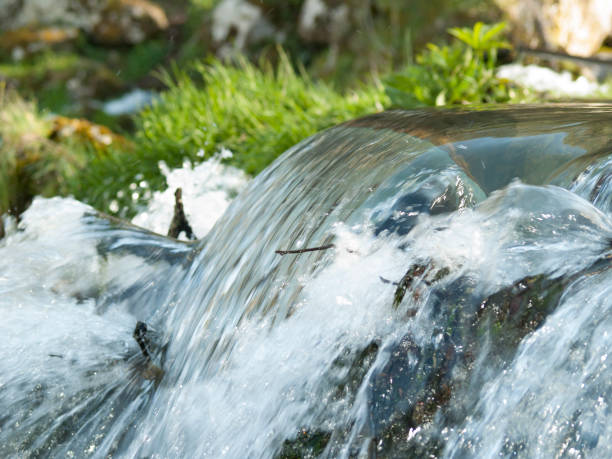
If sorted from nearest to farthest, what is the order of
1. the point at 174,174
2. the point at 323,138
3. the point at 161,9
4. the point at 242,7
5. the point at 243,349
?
1. the point at 243,349
2. the point at 323,138
3. the point at 174,174
4. the point at 242,7
5. the point at 161,9

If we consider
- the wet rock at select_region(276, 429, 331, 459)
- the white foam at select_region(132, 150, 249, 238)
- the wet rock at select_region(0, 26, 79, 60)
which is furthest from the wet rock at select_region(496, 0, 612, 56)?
the wet rock at select_region(0, 26, 79, 60)

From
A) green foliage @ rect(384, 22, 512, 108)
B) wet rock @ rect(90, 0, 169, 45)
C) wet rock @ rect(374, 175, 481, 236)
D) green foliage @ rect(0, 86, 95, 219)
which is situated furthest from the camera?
wet rock @ rect(90, 0, 169, 45)

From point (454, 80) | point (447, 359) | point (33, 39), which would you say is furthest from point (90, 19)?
point (447, 359)

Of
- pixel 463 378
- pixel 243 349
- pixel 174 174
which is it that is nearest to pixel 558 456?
pixel 463 378

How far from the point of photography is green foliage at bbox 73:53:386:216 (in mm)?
4242

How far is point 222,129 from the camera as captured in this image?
181 inches

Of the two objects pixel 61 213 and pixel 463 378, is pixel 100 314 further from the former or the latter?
pixel 463 378

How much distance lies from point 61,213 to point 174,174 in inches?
53.9

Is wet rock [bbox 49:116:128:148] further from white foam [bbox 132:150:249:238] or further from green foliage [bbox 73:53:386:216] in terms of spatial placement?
white foam [bbox 132:150:249:238]

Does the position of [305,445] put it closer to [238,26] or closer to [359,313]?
[359,313]

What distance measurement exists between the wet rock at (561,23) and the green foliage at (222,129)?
215 centimetres

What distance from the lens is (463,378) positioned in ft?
4.94

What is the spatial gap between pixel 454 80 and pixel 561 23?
2.84 metres

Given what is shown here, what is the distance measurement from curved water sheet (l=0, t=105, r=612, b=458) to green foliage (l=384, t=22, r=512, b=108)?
4.87ft
